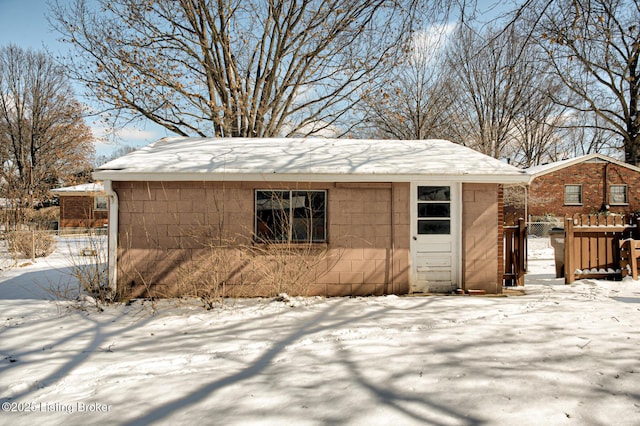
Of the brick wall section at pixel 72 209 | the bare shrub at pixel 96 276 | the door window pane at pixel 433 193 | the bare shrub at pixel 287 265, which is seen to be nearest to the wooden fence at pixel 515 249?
the door window pane at pixel 433 193

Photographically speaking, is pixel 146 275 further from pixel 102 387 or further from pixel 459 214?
pixel 459 214

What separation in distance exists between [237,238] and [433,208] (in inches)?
155

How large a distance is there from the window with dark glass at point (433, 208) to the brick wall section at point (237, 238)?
1.28 feet

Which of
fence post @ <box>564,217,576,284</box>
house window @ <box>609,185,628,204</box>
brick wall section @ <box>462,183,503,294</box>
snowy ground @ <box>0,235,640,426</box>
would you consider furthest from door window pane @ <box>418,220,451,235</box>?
house window @ <box>609,185,628,204</box>

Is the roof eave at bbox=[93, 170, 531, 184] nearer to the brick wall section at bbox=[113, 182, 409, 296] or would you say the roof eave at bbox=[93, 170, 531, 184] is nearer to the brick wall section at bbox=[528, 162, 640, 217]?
the brick wall section at bbox=[113, 182, 409, 296]

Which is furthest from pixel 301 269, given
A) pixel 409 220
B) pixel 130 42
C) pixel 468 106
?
pixel 468 106

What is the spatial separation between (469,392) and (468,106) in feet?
71.0

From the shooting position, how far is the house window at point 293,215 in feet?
23.1

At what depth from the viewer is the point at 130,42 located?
13906 mm

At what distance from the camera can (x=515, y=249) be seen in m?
7.98

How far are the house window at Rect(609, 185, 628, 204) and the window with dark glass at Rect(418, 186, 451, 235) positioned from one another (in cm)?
2151

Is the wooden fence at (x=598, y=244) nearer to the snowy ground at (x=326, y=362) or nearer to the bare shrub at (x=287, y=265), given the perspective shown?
the snowy ground at (x=326, y=362)

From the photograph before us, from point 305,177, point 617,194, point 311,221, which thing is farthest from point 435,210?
point 617,194

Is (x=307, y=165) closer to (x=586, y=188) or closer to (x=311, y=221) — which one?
(x=311, y=221)
